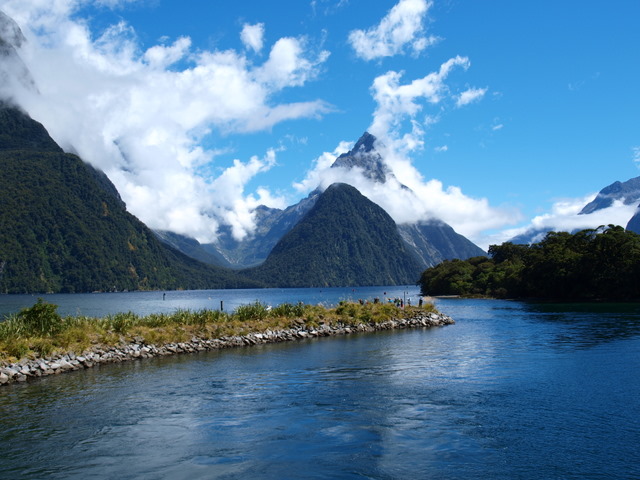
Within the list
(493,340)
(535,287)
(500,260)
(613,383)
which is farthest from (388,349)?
(500,260)

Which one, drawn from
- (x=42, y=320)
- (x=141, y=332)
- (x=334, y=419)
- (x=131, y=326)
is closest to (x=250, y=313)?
(x=131, y=326)

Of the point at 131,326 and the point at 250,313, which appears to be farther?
the point at 250,313

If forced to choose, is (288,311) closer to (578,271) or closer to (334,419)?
(334,419)

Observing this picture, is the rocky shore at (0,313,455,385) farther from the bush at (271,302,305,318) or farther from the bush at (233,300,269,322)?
the bush at (233,300,269,322)

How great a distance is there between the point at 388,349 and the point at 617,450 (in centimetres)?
2542

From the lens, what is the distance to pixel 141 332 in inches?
1545

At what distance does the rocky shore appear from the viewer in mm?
28938

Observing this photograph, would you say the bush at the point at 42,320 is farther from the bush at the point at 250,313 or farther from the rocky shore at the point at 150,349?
the bush at the point at 250,313

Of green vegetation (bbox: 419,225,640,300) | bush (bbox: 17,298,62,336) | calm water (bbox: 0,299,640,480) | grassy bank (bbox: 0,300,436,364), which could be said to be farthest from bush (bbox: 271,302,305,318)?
green vegetation (bbox: 419,225,640,300)

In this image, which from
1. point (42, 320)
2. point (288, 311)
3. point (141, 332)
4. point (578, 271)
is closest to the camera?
point (42, 320)

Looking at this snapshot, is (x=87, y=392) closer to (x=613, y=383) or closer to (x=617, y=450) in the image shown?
(x=617, y=450)

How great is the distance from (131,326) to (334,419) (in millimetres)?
Answer: 26116

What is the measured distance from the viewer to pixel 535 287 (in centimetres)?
12325

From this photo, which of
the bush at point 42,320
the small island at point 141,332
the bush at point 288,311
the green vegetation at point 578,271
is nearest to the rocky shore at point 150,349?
the small island at point 141,332
